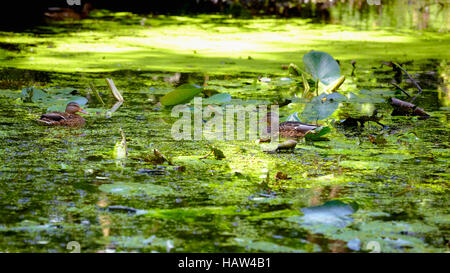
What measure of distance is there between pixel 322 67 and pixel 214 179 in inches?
62.7

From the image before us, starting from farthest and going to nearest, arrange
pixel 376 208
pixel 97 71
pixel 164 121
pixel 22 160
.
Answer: pixel 97 71 → pixel 164 121 → pixel 22 160 → pixel 376 208

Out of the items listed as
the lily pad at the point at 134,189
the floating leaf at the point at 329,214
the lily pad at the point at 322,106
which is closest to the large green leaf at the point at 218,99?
the lily pad at the point at 322,106

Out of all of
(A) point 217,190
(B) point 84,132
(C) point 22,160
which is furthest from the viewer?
(B) point 84,132

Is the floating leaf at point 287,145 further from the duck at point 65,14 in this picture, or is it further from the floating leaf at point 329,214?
the duck at point 65,14

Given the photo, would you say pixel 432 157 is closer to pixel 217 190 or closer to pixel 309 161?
pixel 309 161

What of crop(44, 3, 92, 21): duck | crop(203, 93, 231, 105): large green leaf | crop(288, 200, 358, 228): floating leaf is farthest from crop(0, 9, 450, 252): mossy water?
crop(44, 3, 92, 21): duck

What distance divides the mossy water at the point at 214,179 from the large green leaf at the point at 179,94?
5cm

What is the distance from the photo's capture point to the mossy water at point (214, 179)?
1.56 metres

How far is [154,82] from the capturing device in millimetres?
3912

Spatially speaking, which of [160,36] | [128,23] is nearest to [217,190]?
[160,36]

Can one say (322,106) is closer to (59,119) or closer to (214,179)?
(59,119)

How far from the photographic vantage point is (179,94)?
123 inches

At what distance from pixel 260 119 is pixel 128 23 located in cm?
456

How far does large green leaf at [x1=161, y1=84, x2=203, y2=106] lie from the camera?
3.09 metres
